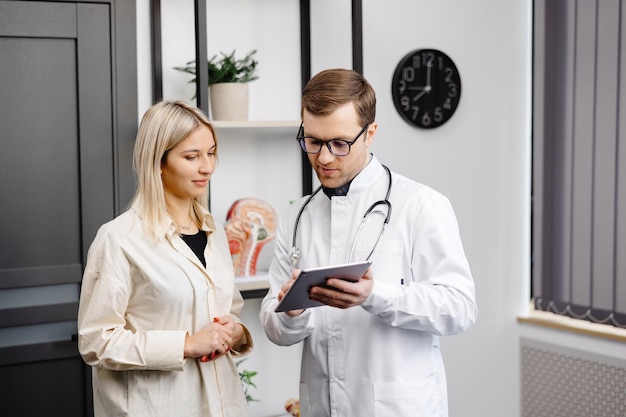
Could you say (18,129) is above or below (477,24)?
below

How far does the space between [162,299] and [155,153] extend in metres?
0.40

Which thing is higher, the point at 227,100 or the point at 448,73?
the point at 448,73

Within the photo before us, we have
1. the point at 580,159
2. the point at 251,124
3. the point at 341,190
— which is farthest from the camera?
the point at 580,159

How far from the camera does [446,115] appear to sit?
350 cm

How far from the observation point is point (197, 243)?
6.73 ft

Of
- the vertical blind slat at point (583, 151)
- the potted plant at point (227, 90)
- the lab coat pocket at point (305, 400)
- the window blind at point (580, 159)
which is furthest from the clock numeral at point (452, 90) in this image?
the lab coat pocket at point (305, 400)

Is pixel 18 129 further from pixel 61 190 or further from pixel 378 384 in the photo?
pixel 378 384

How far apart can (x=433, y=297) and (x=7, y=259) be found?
5.64 feet

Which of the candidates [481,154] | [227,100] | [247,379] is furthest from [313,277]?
[481,154]

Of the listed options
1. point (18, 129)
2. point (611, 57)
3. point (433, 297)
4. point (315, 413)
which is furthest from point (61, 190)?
point (611, 57)

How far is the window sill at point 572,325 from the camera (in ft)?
10.3

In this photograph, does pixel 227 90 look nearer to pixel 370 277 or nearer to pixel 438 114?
pixel 438 114

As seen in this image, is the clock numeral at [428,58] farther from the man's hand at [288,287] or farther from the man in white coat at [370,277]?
the man's hand at [288,287]

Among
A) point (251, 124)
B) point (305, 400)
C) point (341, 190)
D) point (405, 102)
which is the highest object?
point (405, 102)
